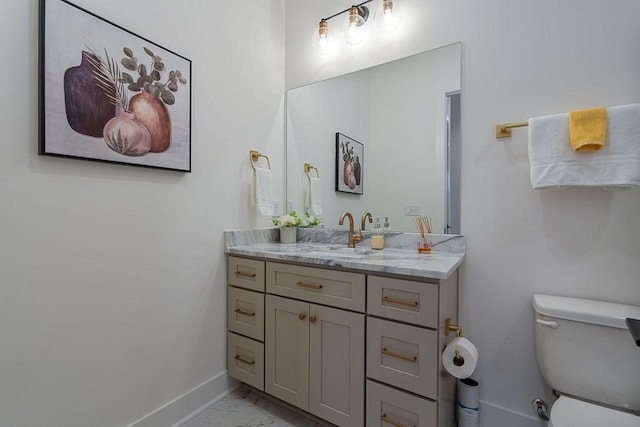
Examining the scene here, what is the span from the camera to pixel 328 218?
6.98ft

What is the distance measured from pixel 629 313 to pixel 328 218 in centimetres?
152

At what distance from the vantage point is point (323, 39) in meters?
2.01

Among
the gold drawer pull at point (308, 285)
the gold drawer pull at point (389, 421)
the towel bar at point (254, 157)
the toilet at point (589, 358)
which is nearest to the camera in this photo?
the toilet at point (589, 358)

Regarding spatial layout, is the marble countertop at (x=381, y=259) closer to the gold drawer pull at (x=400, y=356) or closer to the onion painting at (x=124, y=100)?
the gold drawer pull at (x=400, y=356)

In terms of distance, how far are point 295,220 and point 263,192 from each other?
297 millimetres

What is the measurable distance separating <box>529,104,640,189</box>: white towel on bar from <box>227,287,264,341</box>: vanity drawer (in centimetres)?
146

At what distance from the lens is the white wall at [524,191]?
4.10ft

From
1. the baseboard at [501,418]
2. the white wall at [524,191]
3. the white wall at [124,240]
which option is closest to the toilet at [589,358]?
the white wall at [524,191]

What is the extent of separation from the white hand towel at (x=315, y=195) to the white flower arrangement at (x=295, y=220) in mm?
56

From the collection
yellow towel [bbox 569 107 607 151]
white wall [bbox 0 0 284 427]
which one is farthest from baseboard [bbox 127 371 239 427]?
yellow towel [bbox 569 107 607 151]

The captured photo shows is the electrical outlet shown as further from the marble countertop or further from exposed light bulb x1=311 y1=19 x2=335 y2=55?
exposed light bulb x1=311 y1=19 x2=335 y2=55

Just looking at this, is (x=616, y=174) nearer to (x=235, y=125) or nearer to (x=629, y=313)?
(x=629, y=313)

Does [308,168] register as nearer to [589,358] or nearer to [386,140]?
[386,140]

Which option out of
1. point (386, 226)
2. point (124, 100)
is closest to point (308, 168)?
point (386, 226)
